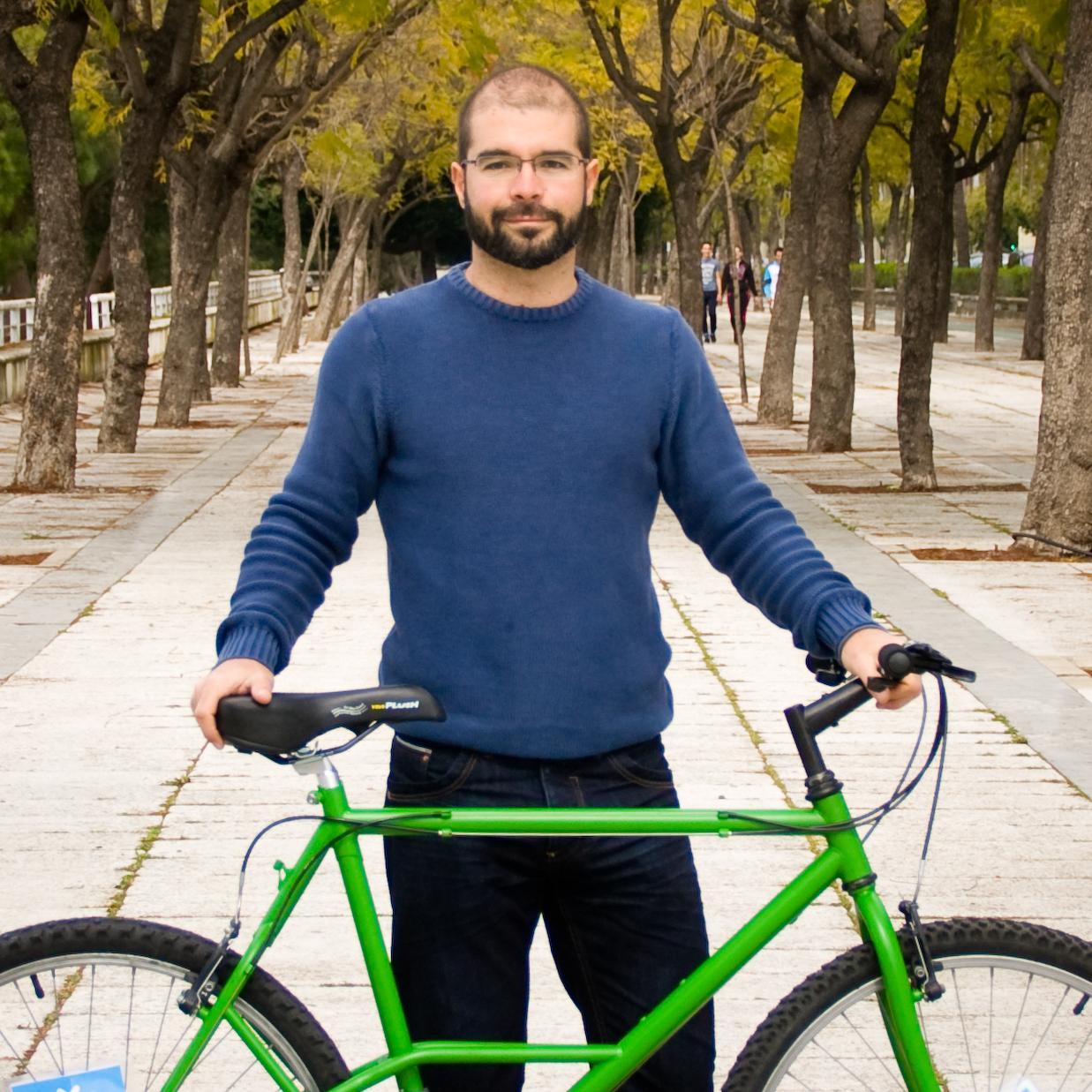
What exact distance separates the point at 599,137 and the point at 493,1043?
37.9m

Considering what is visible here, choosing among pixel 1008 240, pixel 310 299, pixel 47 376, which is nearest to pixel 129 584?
pixel 47 376

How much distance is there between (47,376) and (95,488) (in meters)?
0.99

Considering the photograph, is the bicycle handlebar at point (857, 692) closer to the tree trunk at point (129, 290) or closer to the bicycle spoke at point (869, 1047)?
the bicycle spoke at point (869, 1047)

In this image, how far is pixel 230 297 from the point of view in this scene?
2853 centimetres

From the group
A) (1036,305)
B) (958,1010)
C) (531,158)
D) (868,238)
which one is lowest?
(958,1010)

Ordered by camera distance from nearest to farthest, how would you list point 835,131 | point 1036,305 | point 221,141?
1. point 835,131
2. point 221,141
3. point 1036,305

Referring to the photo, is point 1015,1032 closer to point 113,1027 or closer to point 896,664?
point 896,664

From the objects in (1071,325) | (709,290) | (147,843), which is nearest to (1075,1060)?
(147,843)

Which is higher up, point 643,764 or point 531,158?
point 531,158

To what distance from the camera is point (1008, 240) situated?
254 feet

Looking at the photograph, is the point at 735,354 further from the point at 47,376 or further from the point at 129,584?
the point at 129,584

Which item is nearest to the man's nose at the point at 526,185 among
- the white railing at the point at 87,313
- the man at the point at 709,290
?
the white railing at the point at 87,313

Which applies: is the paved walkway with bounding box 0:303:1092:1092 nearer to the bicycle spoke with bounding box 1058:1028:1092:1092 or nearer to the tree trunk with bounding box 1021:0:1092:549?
the tree trunk with bounding box 1021:0:1092:549

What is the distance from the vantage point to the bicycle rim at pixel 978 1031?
9.02ft
